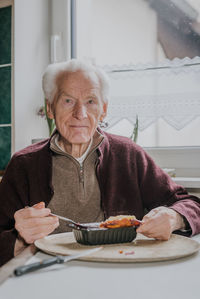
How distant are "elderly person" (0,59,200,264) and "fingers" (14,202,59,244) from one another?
32 centimetres

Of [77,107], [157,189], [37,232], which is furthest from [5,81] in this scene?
[37,232]

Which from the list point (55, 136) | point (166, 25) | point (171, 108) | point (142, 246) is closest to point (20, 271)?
point (142, 246)

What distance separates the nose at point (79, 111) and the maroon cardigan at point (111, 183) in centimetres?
16

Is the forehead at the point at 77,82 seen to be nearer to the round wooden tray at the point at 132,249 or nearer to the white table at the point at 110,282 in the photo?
the round wooden tray at the point at 132,249

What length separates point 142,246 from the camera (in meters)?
0.99

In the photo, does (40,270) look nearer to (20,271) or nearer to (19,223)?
(20,271)

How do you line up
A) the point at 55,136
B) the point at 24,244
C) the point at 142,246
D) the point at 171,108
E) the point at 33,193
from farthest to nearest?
the point at 171,108
the point at 55,136
the point at 33,193
the point at 24,244
the point at 142,246

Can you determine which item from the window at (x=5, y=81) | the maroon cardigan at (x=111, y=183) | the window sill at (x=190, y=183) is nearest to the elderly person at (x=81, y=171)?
the maroon cardigan at (x=111, y=183)

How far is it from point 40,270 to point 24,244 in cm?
45

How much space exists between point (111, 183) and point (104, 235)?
0.51 metres

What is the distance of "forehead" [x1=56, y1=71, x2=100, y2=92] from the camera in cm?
151

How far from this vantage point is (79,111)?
149 cm

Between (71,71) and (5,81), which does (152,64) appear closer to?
(71,71)

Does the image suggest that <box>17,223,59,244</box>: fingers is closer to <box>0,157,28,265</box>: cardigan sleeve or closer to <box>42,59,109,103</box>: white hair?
<box>0,157,28,265</box>: cardigan sleeve
